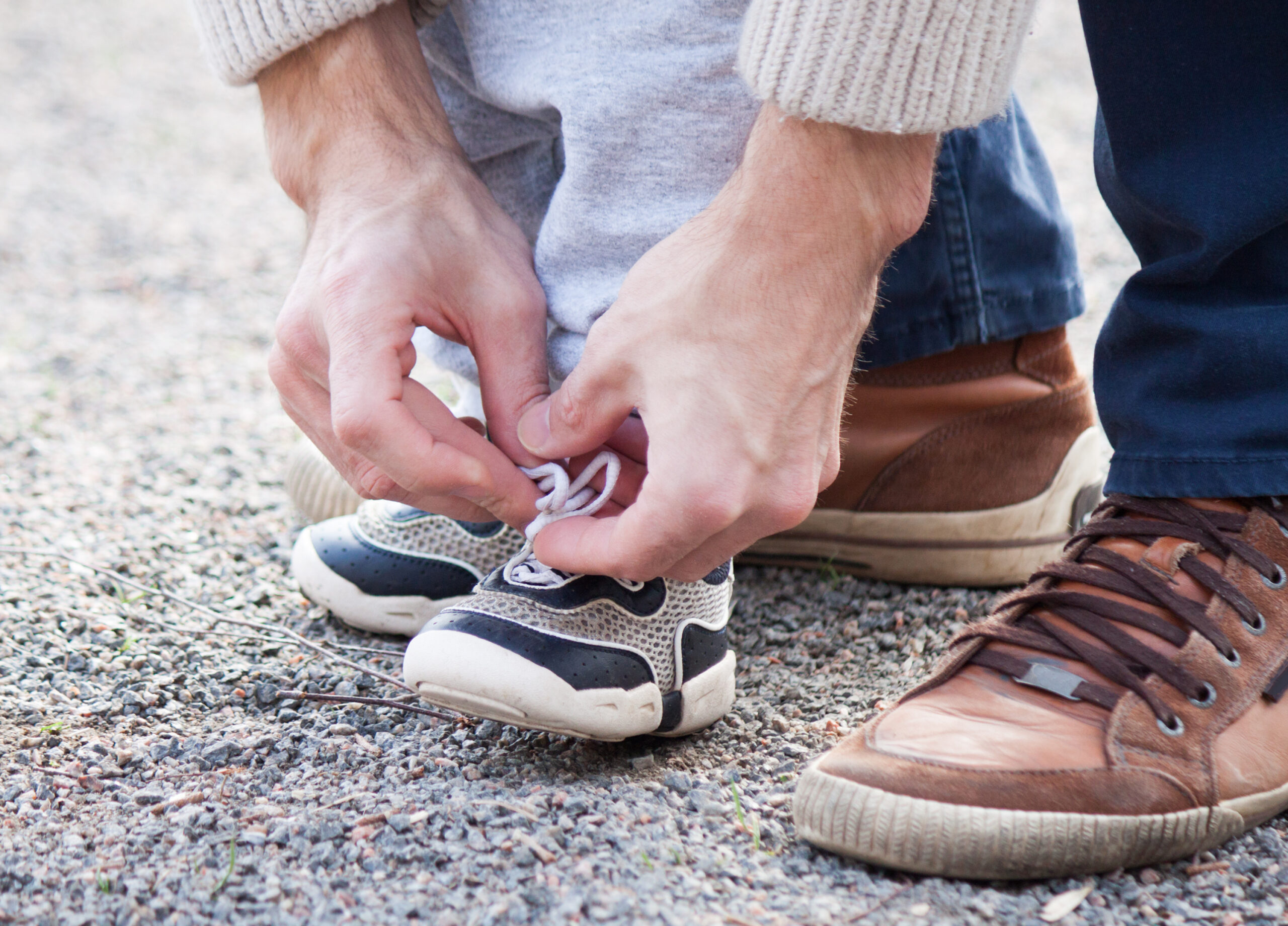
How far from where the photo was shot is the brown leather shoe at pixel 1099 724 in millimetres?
885

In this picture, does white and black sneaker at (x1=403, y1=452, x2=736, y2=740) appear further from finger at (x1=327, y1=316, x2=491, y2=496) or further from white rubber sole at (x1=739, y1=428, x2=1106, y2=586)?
white rubber sole at (x1=739, y1=428, x2=1106, y2=586)

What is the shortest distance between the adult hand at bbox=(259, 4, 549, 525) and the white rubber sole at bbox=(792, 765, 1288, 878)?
0.39 metres

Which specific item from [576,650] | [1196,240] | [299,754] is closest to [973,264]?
[1196,240]

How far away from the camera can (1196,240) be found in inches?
40.5

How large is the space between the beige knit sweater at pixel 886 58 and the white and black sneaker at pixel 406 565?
69cm

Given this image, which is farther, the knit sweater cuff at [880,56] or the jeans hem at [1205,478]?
the jeans hem at [1205,478]

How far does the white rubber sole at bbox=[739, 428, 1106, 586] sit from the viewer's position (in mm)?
1500

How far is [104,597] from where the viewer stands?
1.51 m

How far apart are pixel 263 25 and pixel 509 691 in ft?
2.31

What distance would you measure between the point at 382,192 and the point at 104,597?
77 cm

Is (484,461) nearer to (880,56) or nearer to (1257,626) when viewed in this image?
Answer: (880,56)

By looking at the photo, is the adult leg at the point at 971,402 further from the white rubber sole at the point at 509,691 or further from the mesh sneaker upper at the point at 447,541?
the white rubber sole at the point at 509,691

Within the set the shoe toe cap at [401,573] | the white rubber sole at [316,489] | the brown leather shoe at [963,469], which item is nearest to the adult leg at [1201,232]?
the brown leather shoe at [963,469]

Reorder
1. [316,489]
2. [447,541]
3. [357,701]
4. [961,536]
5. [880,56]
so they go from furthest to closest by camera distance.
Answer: [316,489], [961,536], [447,541], [357,701], [880,56]
